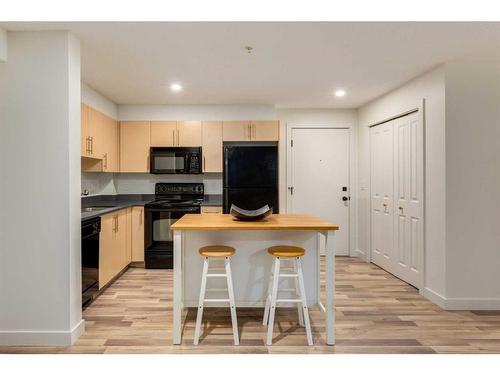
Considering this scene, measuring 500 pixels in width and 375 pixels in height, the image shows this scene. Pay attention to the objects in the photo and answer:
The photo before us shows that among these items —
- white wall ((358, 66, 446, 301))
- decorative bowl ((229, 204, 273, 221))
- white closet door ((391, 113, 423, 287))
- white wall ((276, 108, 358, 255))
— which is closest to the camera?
decorative bowl ((229, 204, 273, 221))

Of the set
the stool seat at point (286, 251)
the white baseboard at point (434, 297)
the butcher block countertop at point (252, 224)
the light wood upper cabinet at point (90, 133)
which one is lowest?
the white baseboard at point (434, 297)

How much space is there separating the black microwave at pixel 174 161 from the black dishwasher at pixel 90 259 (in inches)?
64.5

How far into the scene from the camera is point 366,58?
3189mm

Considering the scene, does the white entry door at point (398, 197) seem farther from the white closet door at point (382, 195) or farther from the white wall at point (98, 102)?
the white wall at point (98, 102)

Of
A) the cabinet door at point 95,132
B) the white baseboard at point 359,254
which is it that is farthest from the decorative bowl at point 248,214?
the white baseboard at point 359,254

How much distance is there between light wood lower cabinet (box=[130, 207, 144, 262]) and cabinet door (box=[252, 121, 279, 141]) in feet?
6.15

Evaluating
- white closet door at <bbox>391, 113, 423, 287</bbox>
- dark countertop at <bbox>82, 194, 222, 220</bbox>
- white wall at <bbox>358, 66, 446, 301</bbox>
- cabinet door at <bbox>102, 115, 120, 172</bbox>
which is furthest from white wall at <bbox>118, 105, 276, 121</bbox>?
white wall at <bbox>358, 66, 446, 301</bbox>

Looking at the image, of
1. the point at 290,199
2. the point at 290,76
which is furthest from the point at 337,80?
the point at 290,199

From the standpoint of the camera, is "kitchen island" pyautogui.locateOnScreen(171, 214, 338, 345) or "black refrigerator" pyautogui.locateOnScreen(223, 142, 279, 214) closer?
"kitchen island" pyautogui.locateOnScreen(171, 214, 338, 345)

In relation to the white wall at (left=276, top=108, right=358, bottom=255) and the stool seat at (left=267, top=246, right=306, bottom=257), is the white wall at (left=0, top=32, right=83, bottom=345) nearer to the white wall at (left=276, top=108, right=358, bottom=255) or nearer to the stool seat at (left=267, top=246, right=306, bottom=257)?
the stool seat at (left=267, top=246, right=306, bottom=257)

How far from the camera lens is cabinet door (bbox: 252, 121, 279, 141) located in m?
5.05

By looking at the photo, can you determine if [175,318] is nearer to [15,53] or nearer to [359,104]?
[15,53]

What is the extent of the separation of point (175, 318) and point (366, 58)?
2698 mm

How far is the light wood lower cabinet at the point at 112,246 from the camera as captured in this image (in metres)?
3.68
